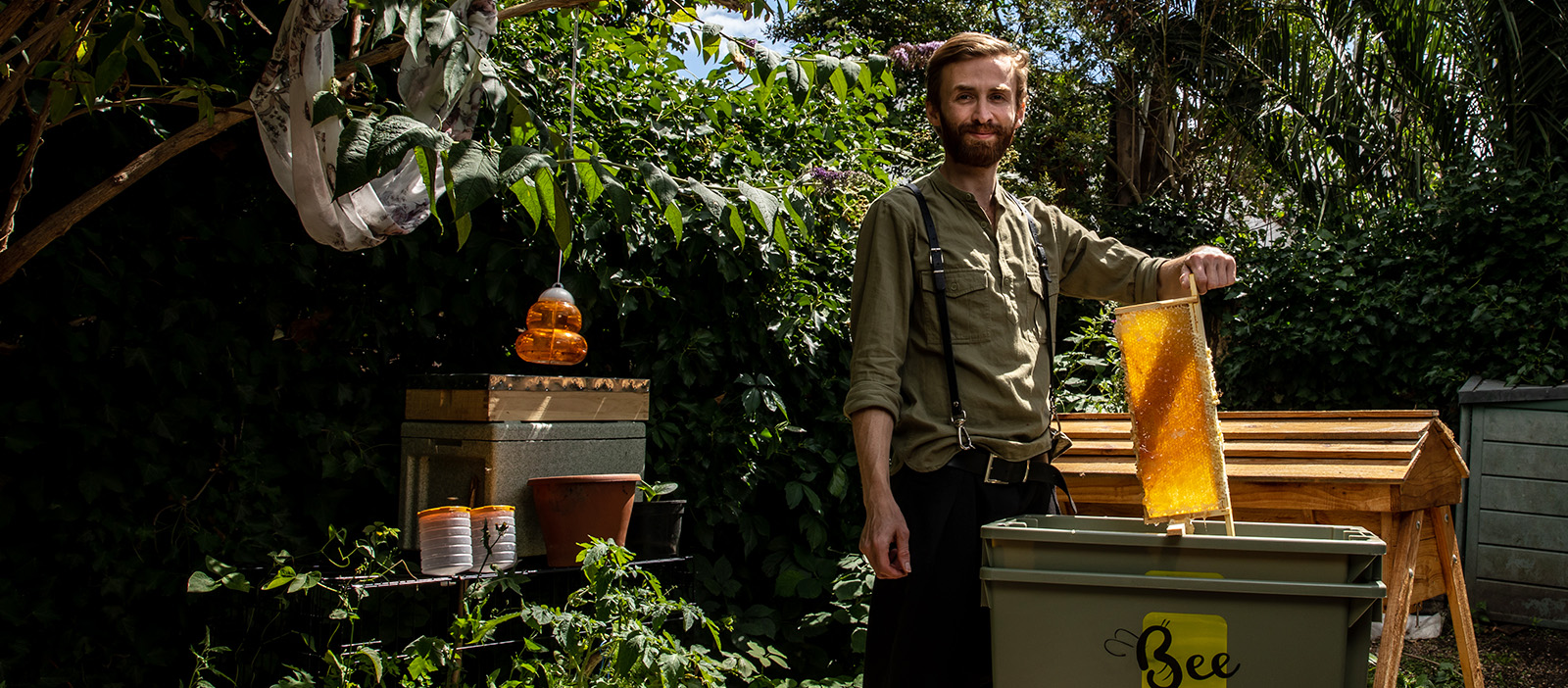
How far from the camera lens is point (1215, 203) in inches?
348

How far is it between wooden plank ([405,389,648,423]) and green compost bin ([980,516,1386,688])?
1.48m

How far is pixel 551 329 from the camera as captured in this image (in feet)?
9.19

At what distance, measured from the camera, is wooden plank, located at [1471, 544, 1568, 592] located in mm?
4676

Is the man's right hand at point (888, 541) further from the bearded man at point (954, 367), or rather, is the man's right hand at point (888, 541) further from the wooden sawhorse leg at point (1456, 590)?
the wooden sawhorse leg at point (1456, 590)

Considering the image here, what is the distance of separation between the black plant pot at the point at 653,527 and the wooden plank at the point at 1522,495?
4230 mm

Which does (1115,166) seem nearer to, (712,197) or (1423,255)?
(1423,255)

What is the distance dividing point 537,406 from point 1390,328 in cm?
499

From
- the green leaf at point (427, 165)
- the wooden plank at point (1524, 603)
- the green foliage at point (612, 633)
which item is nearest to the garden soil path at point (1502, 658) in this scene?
the wooden plank at point (1524, 603)

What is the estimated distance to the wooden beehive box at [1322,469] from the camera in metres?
2.31

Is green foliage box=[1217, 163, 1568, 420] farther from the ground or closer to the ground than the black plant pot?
farther from the ground

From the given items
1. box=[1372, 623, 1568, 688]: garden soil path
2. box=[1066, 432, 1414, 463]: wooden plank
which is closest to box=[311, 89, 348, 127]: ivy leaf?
box=[1066, 432, 1414, 463]: wooden plank

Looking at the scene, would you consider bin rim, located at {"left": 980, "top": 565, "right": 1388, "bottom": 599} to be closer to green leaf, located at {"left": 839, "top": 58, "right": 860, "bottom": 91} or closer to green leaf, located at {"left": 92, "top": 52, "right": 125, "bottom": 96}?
green leaf, located at {"left": 839, "top": 58, "right": 860, "bottom": 91}

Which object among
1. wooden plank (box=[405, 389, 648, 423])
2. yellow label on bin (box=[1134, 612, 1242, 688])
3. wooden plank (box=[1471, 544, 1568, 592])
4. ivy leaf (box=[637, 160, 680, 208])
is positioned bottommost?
wooden plank (box=[1471, 544, 1568, 592])

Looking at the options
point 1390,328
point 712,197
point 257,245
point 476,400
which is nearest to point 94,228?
point 257,245
